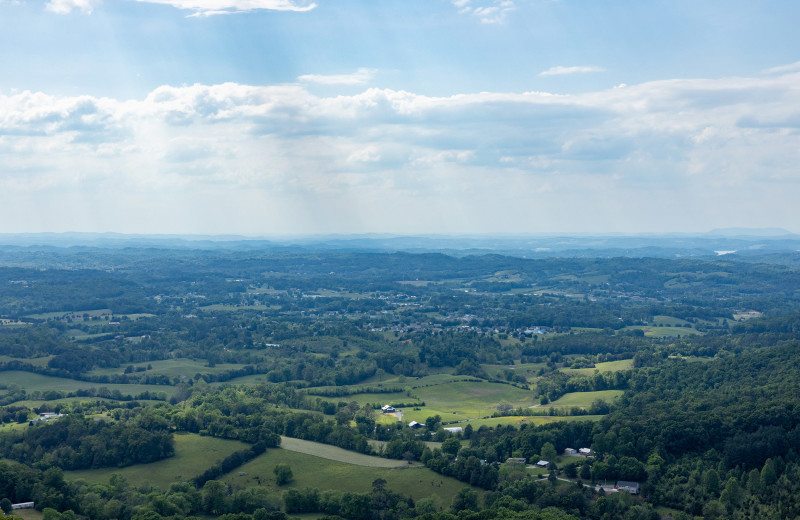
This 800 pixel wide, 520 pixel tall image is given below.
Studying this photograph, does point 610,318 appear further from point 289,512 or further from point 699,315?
point 289,512

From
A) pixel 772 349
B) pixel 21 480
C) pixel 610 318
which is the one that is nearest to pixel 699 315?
pixel 610 318

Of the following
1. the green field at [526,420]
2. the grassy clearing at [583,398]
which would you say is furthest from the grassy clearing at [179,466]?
the grassy clearing at [583,398]

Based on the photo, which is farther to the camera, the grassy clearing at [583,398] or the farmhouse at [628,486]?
the grassy clearing at [583,398]

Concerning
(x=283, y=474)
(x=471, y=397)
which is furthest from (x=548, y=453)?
(x=471, y=397)

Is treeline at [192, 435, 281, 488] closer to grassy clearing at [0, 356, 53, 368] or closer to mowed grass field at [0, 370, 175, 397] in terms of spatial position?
mowed grass field at [0, 370, 175, 397]

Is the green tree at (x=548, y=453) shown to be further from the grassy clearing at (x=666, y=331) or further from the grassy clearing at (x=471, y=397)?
the grassy clearing at (x=666, y=331)

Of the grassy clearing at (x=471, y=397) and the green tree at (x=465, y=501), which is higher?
the green tree at (x=465, y=501)

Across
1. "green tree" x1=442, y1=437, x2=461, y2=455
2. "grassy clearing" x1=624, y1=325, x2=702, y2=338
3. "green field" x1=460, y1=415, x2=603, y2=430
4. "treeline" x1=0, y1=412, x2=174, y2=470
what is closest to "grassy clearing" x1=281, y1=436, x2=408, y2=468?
"green tree" x1=442, y1=437, x2=461, y2=455

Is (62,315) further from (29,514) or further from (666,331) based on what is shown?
(666,331)
